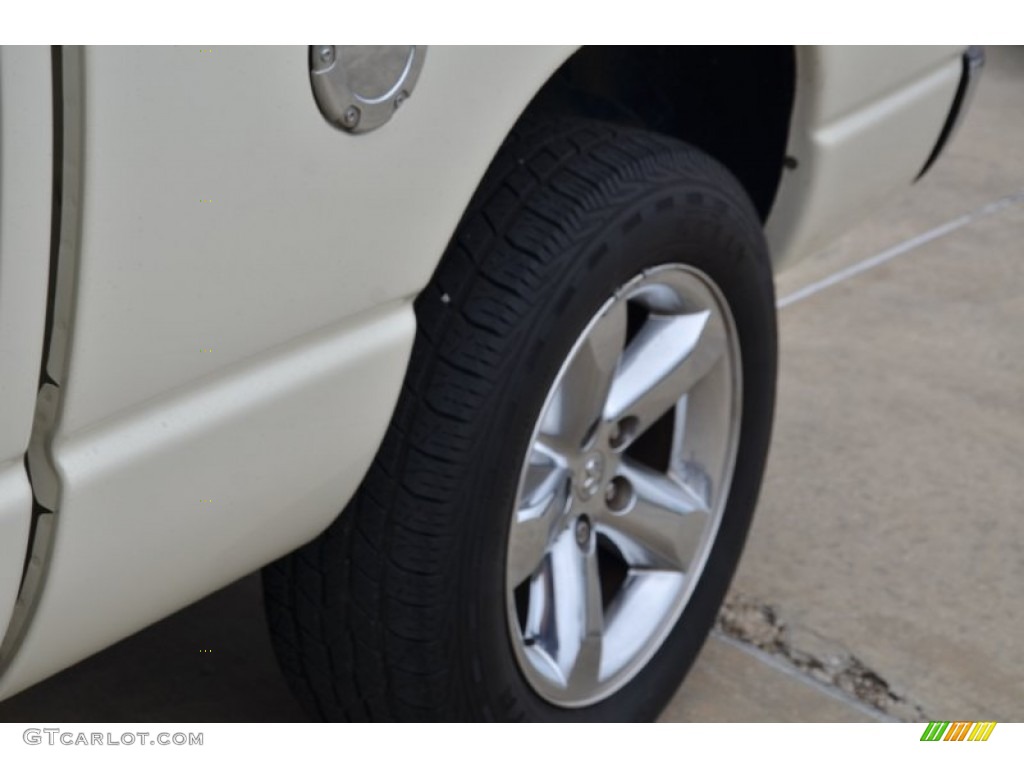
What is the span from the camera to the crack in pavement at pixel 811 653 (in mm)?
2365

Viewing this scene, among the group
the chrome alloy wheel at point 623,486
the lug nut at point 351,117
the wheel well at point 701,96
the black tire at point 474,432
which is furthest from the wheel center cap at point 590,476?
the lug nut at point 351,117

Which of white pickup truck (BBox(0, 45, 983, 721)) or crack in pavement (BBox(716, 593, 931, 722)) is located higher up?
white pickup truck (BBox(0, 45, 983, 721))

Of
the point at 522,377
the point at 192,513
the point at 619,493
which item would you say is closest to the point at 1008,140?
the point at 619,493

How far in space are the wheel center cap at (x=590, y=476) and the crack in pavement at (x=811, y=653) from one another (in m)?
0.63

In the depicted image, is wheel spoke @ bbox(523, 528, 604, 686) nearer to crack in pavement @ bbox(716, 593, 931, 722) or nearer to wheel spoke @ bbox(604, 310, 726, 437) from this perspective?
wheel spoke @ bbox(604, 310, 726, 437)

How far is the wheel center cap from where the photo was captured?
197 centimetres

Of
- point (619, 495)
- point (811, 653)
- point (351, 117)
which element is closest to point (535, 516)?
point (619, 495)

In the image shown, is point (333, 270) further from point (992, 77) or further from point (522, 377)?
point (992, 77)

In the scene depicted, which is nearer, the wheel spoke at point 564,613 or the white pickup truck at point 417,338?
the white pickup truck at point 417,338

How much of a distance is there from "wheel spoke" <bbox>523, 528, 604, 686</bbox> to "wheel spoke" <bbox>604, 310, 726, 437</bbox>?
20 cm

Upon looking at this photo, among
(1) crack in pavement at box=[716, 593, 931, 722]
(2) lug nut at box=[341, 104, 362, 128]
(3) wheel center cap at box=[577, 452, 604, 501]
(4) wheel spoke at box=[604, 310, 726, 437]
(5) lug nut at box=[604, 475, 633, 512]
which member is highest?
(2) lug nut at box=[341, 104, 362, 128]
